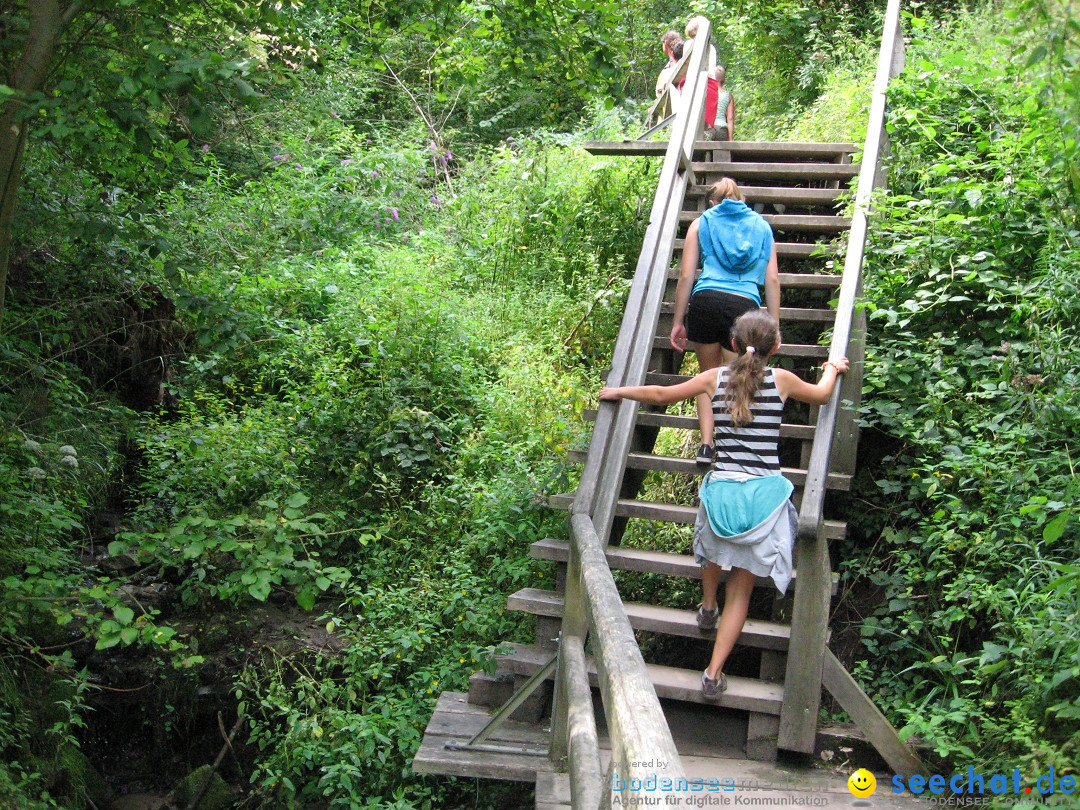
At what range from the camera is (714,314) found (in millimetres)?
4898

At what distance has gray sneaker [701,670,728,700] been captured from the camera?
3.82 meters

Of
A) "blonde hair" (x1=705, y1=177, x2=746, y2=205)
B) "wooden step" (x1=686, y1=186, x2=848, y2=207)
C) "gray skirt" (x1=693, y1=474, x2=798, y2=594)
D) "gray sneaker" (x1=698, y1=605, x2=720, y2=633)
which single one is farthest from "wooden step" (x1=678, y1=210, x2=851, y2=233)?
"gray sneaker" (x1=698, y1=605, x2=720, y2=633)

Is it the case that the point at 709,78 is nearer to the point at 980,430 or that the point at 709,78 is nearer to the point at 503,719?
the point at 980,430

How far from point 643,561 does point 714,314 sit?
1.41 meters

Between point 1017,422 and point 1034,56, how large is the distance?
2192mm

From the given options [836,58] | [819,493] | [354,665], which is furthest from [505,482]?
[836,58]

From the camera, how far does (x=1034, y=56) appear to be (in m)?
2.66

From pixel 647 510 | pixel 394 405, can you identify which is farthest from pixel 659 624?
pixel 394 405

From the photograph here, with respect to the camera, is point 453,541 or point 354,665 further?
point 453,541

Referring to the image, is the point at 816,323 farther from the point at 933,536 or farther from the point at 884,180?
the point at 933,536

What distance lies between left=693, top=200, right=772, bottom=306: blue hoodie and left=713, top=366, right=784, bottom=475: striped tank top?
3.66ft

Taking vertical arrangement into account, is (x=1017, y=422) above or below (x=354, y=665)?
above

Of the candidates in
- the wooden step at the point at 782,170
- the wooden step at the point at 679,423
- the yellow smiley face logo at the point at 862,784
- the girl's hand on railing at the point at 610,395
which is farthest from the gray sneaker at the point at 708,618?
the wooden step at the point at 782,170

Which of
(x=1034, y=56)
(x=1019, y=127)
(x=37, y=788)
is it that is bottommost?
(x=37, y=788)
